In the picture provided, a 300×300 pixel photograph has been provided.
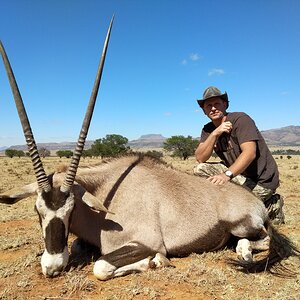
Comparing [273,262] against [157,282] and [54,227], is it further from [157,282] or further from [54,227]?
[54,227]

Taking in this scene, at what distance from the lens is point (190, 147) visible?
61.5 meters

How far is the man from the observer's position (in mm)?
6125

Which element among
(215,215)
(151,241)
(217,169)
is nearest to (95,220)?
(151,241)

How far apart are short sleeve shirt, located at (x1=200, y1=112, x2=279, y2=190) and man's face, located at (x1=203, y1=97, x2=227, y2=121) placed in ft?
0.54

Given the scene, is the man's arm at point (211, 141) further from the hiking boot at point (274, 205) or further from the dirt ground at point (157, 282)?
the dirt ground at point (157, 282)

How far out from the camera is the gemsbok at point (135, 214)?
4.28 metres

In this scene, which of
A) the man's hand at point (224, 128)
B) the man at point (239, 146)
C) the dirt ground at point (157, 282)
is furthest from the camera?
the man's hand at point (224, 128)

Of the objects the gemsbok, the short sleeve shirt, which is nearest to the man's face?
the short sleeve shirt

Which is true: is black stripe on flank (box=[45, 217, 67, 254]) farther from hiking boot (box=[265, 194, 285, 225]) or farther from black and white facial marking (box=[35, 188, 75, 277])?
hiking boot (box=[265, 194, 285, 225])

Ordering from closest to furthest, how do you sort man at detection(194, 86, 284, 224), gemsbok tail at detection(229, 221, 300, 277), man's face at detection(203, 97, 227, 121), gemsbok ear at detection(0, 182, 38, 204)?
gemsbok tail at detection(229, 221, 300, 277) → gemsbok ear at detection(0, 182, 38, 204) → man at detection(194, 86, 284, 224) → man's face at detection(203, 97, 227, 121)

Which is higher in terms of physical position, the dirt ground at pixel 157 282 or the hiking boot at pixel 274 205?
the hiking boot at pixel 274 205

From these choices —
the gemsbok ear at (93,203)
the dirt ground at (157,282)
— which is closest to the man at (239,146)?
the dirt ground at (157,282)

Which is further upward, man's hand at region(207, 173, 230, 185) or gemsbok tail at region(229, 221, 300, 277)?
man's hand at region(207, 173, 230, 185)

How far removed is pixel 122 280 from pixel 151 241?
0.68 metres
